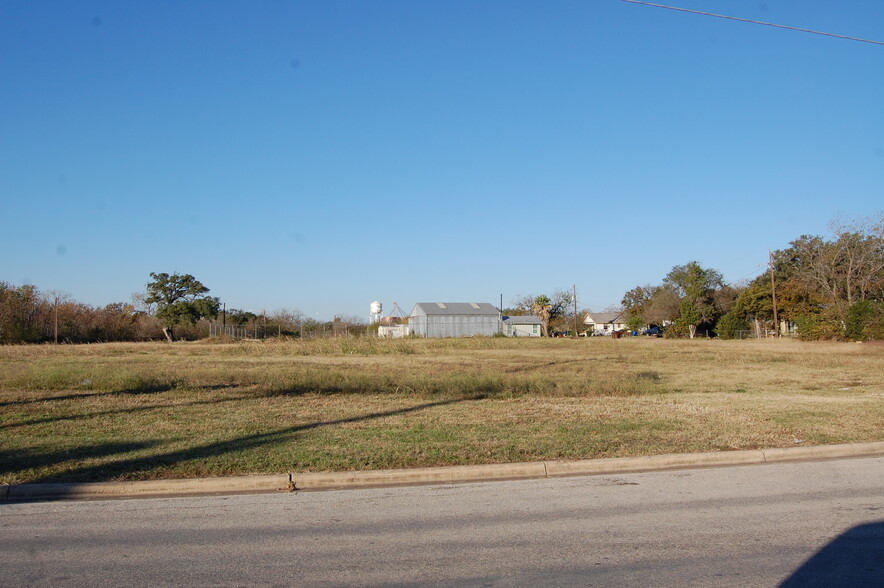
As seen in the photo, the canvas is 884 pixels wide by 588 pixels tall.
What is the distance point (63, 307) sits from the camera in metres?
74.9

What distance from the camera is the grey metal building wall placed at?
79875 mm

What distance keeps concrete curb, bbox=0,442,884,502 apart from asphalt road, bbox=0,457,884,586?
1.16 feet

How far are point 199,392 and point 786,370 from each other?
20367 mm

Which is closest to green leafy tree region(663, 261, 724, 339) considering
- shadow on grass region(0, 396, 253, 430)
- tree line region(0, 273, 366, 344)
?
tree line region(0, 273, 366, 344)

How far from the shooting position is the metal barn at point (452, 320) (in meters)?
80.1

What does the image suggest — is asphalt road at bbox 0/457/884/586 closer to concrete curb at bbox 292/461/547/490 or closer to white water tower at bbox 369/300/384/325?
concrete curb at bbox 292/461/547/490

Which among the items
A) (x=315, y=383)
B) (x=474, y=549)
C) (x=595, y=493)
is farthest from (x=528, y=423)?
(x=315, y=383)

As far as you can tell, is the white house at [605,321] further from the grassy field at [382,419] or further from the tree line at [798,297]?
the grassy field at [382,419]

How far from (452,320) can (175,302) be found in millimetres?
31448

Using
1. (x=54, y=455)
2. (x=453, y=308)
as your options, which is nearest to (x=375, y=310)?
(x=453, y=308)

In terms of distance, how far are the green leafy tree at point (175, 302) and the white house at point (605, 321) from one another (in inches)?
3012

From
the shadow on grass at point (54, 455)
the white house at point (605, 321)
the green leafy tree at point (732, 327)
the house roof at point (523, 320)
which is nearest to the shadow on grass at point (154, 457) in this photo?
the shadow on grass at point (54, 455)

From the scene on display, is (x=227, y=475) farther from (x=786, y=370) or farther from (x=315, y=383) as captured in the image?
(x=786, y=370)

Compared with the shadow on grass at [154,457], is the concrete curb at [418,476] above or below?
below
